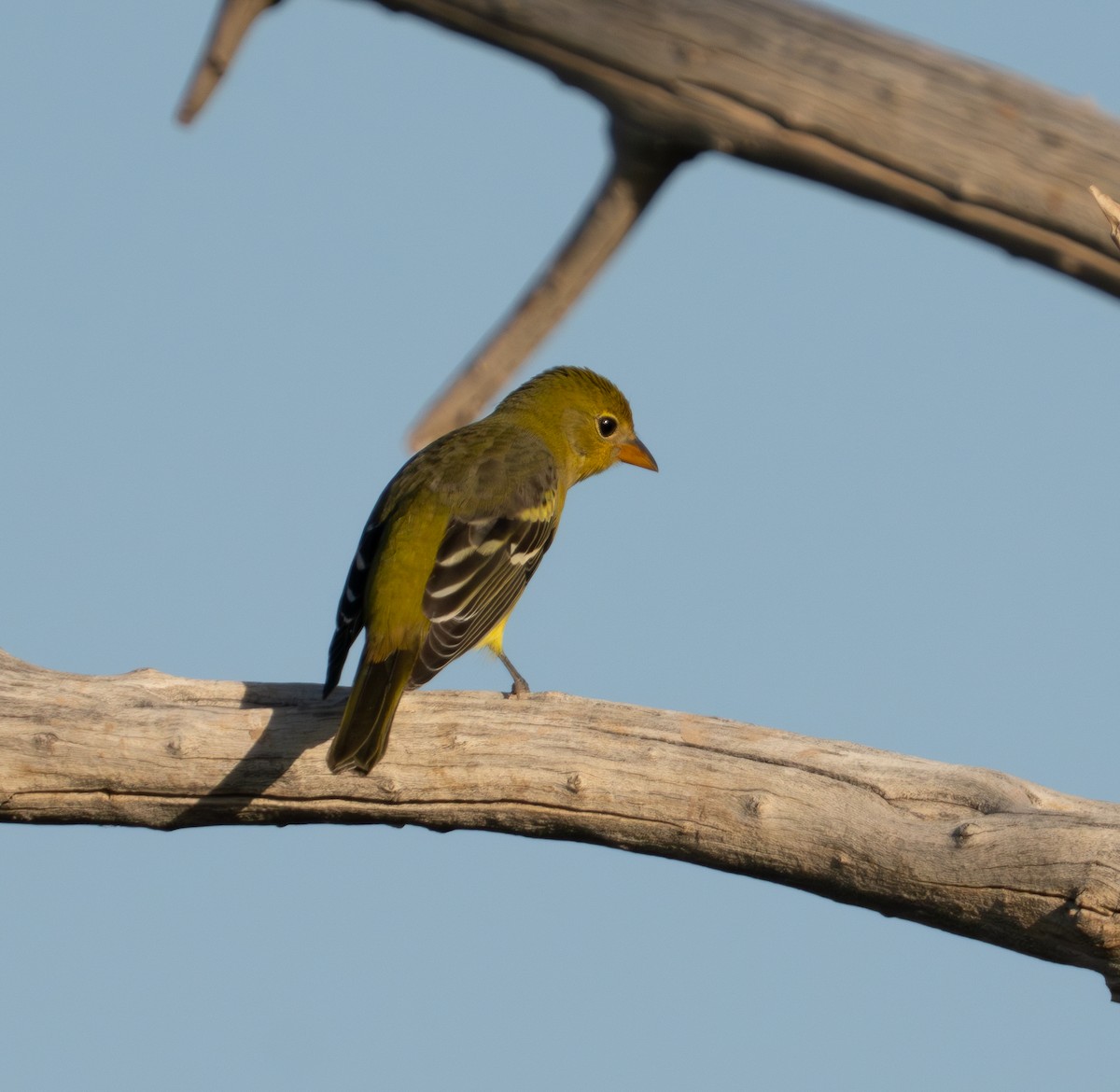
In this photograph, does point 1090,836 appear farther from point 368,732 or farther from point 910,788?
point 368,732

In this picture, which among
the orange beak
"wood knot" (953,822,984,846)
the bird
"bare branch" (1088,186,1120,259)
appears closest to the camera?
"bare branch" (1088,186,1120,259)

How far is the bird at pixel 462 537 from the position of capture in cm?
602

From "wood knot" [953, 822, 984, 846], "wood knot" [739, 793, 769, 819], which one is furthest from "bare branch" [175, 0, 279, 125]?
"wood knot" [953, 822, 984, 846]

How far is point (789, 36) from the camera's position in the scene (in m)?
4.55

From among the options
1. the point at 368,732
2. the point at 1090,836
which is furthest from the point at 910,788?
the point at 368,732

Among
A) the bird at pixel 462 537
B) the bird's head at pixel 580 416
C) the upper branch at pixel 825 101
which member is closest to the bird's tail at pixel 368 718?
the bird at pixel 462 537

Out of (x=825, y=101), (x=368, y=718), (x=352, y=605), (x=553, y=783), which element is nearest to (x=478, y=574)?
(x=352, y=605)

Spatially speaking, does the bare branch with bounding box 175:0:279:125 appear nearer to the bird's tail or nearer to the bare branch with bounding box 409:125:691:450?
the bare branch with bounding box 409:125:691:450

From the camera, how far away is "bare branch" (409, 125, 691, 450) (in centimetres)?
464

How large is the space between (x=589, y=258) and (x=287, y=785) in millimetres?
2386

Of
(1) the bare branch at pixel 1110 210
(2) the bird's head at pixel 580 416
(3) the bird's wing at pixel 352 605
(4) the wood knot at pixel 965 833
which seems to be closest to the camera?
(1) the bare branch at pixel 1110 210

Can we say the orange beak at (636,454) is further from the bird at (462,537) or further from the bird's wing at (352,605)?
the bird's wing at (352,605)

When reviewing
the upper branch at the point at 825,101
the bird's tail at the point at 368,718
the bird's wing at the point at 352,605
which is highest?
the upper branch at the point at 825,101

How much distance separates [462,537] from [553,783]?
73.7 inches
